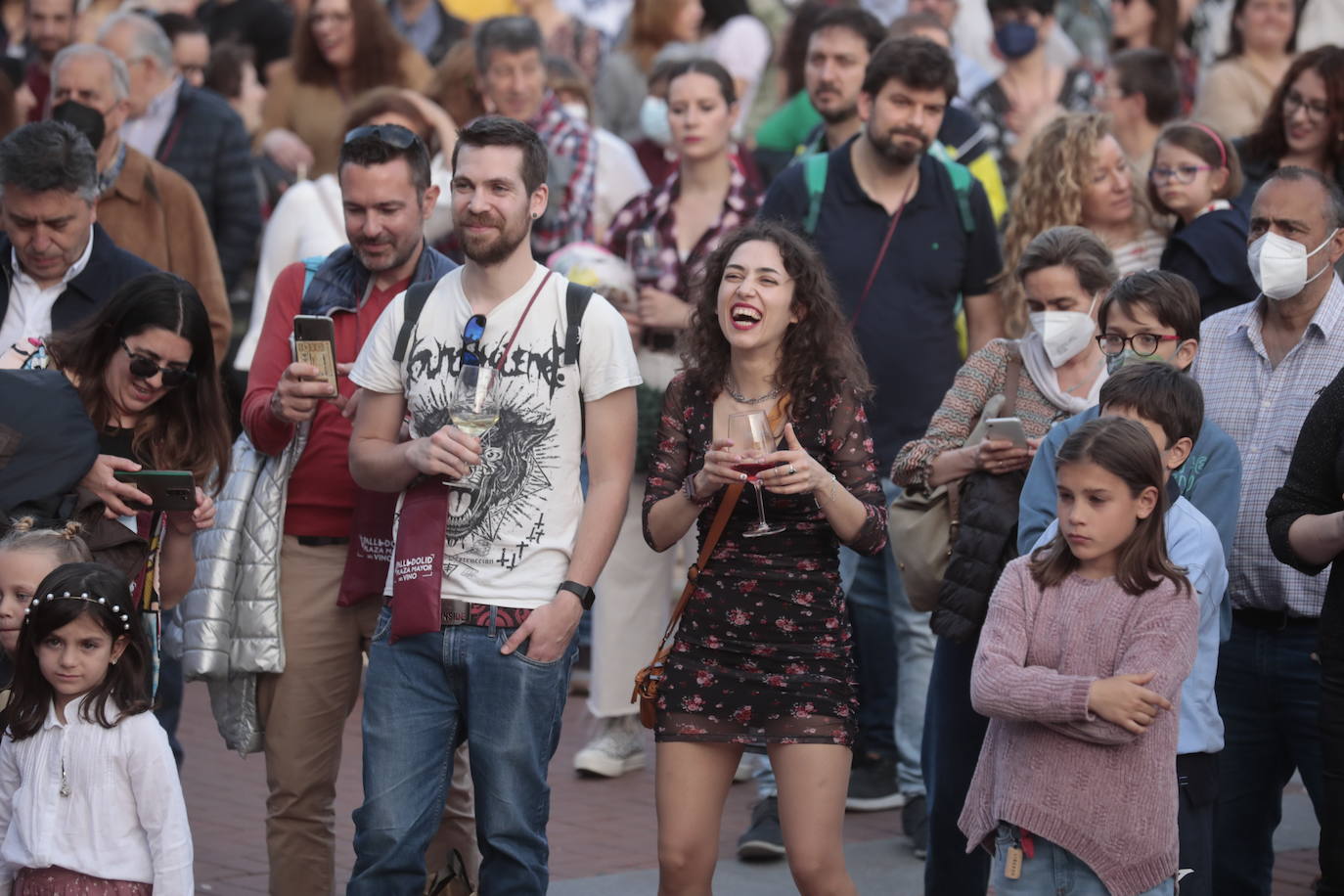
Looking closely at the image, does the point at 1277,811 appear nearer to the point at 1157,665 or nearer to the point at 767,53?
the point at 1157,665

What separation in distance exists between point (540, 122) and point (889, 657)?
131 inches

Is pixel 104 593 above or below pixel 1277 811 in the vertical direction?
above

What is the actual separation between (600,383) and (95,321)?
1576 mm

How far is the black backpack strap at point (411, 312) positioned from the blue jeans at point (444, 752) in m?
0.79

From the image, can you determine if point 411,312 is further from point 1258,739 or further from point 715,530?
point 1258,739

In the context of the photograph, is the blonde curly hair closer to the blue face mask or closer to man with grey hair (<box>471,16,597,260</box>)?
man with grey hair (<box>471,16,597,260</box>)

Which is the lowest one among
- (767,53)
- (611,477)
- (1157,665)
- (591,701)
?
(591,701)

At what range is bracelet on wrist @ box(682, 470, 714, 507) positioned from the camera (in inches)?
199

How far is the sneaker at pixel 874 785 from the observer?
747 cm

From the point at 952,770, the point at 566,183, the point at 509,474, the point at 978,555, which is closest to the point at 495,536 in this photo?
the point at 509,474

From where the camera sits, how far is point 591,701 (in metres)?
7.97

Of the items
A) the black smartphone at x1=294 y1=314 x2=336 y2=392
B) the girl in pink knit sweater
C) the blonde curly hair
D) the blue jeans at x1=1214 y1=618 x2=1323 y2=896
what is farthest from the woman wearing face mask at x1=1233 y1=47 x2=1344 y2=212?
the black smartphone at x1=294 y1=314 x2=336 y2=392

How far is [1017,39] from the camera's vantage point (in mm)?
10484

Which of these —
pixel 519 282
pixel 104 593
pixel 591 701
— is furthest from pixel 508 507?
pixel 591 701
